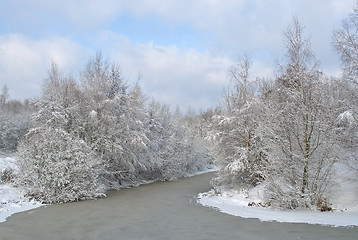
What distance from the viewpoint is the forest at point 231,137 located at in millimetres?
12320

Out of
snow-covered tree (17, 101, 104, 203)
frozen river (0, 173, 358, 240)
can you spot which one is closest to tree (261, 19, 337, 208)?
frozen river (0, 173, 358, 240)

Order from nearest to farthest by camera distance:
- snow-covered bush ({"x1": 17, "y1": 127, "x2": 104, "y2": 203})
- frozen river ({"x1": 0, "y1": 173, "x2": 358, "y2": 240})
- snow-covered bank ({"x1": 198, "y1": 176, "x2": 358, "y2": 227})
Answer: frozen river ({"x1": 0, "y1": 173, "x2": 358, "y2": 240}), snow-covered bank ({"x1": 198, "y1": 176, "x2": 358, "y2": 227}), snow-covered bush ({"x1": 17, "y1": 127, "x2": 104, "y2": 203})

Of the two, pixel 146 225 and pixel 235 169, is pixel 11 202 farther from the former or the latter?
pixel 235 169

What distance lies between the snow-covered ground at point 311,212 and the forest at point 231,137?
52cm

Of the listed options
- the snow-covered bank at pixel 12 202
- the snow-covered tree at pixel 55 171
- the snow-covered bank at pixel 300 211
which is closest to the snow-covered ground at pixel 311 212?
the snow-covered bank at pixel 300 211

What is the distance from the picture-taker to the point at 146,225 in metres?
11.0

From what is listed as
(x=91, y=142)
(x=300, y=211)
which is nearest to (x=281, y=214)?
(x=300, y=211)

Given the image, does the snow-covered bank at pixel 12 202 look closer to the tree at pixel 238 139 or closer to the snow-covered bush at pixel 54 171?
the snow-covered bush at pixel 54 171

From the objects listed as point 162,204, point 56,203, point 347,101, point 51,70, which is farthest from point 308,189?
point 51,70

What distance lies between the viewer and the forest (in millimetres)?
12320

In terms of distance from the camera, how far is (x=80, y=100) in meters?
23.5

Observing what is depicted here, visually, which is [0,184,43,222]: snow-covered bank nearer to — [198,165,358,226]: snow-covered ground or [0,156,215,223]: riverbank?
[0,156,215,223]: riverbank

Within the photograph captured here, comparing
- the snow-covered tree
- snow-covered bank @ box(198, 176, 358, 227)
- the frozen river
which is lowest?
the frozen river

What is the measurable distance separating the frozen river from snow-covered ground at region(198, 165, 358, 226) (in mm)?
692
